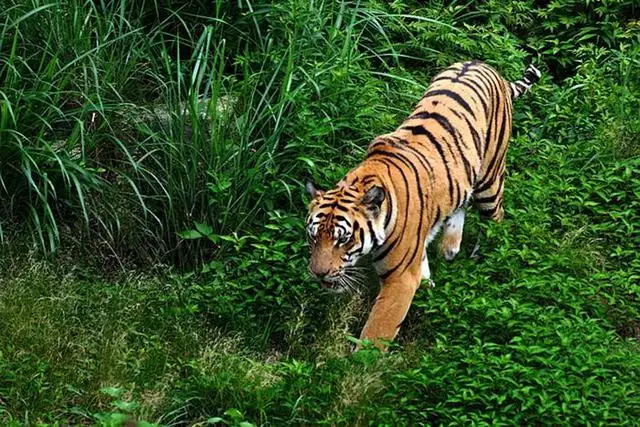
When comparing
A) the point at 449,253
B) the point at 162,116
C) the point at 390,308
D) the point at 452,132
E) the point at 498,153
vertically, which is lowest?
the point at 449,253

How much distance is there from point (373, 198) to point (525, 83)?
2.33m

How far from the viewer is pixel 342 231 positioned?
6.35 m

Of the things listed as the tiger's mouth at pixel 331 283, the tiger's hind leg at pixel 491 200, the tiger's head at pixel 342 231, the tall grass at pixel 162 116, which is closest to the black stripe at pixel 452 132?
the tiger's hind leg at pixel 491 200

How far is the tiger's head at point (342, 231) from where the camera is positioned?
20.8 ft

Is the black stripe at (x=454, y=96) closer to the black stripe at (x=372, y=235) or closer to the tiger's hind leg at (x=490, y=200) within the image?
the tiger's hind leg at (x=490, y=200)

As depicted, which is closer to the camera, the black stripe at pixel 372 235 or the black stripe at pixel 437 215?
the black stripe at pixel 372 235

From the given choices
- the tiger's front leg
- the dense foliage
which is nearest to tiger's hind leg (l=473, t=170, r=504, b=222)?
the dense foliage

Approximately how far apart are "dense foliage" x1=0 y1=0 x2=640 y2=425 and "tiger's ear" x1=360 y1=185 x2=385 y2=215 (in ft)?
2.00

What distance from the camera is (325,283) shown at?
6367 millimetres

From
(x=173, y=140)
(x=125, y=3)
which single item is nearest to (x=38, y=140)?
(x=173, y=140)

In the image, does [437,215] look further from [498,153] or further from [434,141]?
[498,153]

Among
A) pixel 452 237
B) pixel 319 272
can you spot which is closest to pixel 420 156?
pixel 452 237

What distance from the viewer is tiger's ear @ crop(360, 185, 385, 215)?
21.0ft

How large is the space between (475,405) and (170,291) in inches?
79.7
